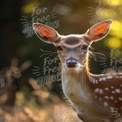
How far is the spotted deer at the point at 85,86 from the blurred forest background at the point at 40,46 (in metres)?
2.06

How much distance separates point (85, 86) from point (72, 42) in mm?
599

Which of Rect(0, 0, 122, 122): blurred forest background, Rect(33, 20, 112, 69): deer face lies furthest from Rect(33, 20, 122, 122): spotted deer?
Rect(0, 0, 122, 122): blurred forest background

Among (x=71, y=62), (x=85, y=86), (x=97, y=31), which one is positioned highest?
(x=97, y=31)

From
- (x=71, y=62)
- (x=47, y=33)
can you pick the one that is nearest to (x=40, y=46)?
(x=47, y=33)

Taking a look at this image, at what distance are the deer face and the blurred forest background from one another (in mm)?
2041

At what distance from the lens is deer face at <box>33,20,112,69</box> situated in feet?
35.7

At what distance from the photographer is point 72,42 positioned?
36.3 feet

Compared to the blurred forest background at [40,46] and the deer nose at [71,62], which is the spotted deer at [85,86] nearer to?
the deer nose at [71,62]

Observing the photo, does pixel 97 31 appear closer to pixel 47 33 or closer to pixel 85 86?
pixel 47 33

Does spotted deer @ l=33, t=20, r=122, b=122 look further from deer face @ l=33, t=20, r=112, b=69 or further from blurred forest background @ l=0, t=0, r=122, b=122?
blurred forest background @ l=0, t=0, r=122, b=122

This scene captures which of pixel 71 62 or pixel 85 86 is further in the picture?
pixel 85 86

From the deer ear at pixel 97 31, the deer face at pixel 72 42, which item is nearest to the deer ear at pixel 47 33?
the deer face at pixel 72 42

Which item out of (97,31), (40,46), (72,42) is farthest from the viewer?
(40,46)

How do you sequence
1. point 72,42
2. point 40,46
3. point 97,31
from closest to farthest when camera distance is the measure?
point 72,42 < point 97,31 < point 40,46
